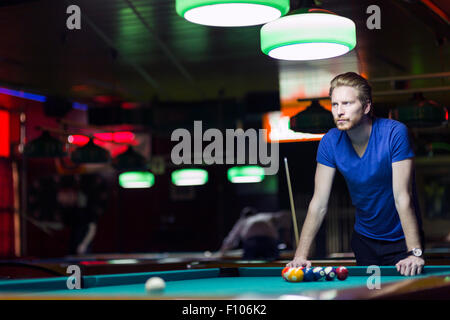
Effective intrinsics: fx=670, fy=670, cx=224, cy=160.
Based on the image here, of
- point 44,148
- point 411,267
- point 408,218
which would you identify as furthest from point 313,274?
point 44,148

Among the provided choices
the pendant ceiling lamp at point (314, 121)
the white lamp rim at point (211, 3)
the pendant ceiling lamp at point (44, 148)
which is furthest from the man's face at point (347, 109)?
the pendant ceiling lamp at point (44, 148)

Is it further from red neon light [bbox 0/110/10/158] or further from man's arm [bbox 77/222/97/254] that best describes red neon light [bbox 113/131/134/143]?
man's arm [bbox 77/222/97/254]

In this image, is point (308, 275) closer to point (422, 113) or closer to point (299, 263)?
point (299, 263)

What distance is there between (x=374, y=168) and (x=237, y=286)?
3.56 ft

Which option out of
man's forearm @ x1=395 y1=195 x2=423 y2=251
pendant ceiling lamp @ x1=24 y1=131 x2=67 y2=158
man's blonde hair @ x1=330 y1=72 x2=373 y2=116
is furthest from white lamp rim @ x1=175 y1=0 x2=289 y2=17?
pendant ceiling lamp @ x1=24 y1=131 x2=67 y2=158

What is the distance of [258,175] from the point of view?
10656 mm

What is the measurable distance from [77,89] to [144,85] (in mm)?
952

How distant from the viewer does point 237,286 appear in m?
2.72

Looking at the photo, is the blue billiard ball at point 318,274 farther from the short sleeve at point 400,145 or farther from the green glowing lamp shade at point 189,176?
the green glowing lamp shade at point 189,176

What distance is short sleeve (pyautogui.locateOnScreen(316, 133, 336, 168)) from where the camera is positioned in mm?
3531

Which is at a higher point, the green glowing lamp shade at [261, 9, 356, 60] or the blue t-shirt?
the green glowing lamp shade at [261, 9, 356, 60]

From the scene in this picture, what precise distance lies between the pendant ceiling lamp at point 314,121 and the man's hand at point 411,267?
94.7 inches

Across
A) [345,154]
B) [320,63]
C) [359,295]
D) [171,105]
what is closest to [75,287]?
[359,295]

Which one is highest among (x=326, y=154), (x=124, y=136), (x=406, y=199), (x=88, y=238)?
(x=124, y=136)
